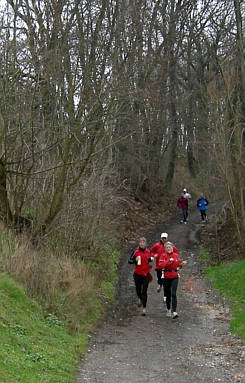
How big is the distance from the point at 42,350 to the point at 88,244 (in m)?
7.43

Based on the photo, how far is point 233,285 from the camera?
50.3 ft

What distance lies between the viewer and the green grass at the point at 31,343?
6.98 metres

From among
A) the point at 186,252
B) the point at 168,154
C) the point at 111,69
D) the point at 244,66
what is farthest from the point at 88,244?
the point at 168,154

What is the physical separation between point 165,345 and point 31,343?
2.88 meters

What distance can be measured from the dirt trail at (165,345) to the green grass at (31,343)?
353 mm

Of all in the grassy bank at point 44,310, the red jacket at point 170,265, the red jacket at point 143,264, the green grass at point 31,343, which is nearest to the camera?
the green grass at point 31,343

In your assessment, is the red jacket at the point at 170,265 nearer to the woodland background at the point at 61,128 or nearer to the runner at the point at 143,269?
the runner at the point at 143,269

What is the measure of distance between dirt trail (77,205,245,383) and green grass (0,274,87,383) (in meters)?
0.35

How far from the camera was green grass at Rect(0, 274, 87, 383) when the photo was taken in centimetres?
698

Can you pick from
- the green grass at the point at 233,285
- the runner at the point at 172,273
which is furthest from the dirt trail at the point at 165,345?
the runner at the point at 172,273

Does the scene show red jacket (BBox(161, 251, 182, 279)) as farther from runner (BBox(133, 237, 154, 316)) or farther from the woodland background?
the woodland background

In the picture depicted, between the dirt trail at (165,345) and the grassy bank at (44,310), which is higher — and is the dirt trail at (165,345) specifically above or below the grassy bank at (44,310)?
below

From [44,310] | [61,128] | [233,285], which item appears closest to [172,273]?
[44,310]

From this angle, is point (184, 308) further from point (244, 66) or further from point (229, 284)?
point (244, 66)
